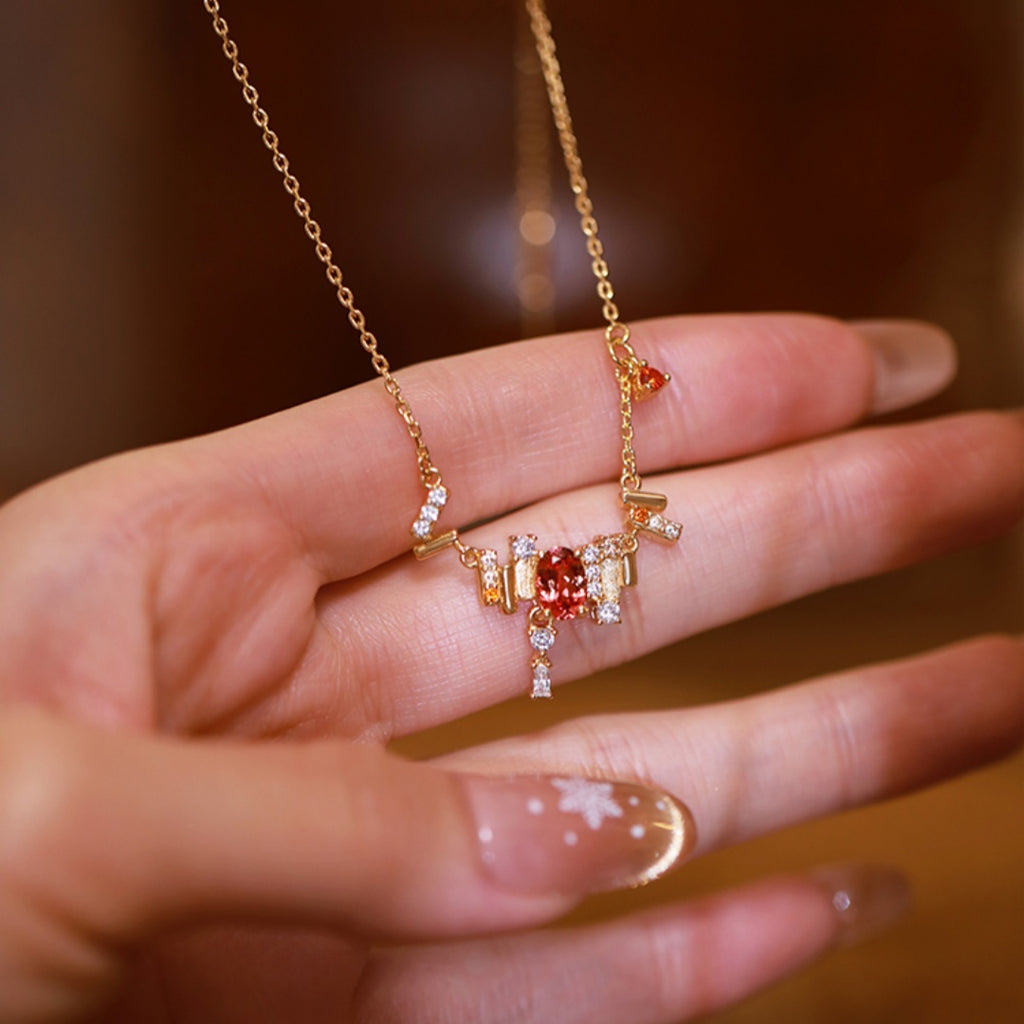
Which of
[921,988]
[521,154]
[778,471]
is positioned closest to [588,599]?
[778,471]

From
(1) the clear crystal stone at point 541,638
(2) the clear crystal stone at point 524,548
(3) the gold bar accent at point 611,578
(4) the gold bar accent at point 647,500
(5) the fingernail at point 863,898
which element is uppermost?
(4) the gold bar accent at point 647,500

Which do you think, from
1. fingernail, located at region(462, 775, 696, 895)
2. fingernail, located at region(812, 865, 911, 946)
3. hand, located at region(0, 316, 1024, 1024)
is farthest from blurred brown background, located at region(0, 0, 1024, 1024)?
fingernail, located at region(462, 775, 696, 895)

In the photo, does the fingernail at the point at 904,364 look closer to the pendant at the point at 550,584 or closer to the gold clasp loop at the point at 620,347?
the gold clasp loop at the point at 620,347

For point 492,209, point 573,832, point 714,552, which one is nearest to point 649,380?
point 714,552

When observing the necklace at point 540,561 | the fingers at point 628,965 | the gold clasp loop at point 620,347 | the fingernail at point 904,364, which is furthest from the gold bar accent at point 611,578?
the fingernail at point 904,364

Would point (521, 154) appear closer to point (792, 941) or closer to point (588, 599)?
point (588, 599)
